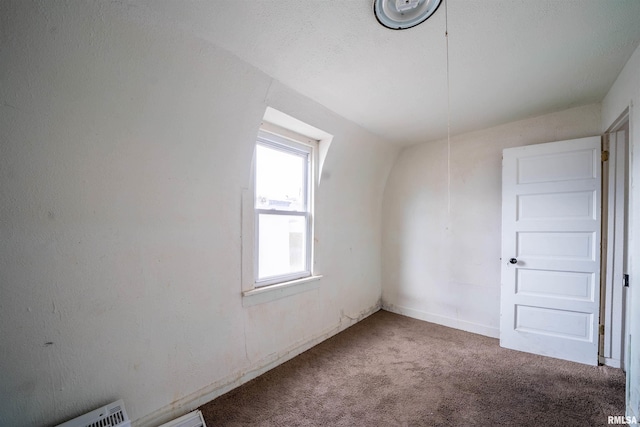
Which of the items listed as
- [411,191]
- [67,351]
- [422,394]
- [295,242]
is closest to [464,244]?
[411,191]

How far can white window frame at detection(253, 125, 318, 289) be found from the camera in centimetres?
232

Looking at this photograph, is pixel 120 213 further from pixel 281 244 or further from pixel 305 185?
pixel 305 185

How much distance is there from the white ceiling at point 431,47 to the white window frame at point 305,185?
0.47m

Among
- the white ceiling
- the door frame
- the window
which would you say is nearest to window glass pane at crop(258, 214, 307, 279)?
the window

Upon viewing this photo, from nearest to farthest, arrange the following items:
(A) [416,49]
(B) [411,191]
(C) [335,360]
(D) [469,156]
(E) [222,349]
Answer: (A) [416,49] → (E) [222,349] → (C) [335,360] → (D) [469,156] → (B) [411,191]

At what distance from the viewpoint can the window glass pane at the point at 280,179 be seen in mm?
2391

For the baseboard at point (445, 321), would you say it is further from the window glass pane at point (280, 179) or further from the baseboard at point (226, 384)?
the window glass pane at point (280, 179)

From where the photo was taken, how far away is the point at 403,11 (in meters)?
1.37

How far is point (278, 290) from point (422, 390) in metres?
1.40

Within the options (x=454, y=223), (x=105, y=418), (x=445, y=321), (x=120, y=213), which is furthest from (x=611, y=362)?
(x=120, y=213)

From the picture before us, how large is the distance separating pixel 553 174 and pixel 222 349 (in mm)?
3349

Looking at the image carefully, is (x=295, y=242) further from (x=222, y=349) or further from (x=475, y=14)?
(x=475, y=14)

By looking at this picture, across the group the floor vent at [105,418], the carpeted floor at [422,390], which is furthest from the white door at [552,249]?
the floor vent at [105,418]

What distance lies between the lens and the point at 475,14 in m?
1.39
